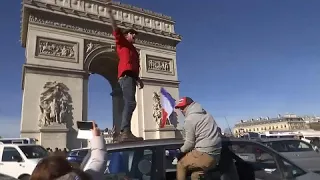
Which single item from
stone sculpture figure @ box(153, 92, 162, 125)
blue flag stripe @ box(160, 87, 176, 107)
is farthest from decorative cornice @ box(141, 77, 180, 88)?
stone sculpture figure @ box(153, 92, 162, 125)

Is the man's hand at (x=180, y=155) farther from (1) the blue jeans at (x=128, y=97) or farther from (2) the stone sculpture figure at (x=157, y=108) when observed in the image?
(2) the stone sculpture figure at (x=157, y=108)

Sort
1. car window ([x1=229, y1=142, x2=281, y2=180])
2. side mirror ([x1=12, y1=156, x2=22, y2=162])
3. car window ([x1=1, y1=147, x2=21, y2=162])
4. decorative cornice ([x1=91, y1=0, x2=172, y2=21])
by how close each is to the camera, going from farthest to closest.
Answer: decorative cornice ([x1=91, y1=0, x2=172, y2=21]) < car window ([x1=1, y1=147, x2=21, y2=162]) < side mirror ([x1=12, y1=156, x2=22, y2=162]) < car window ([x1=229, y1=142, x2=281, y2=180])

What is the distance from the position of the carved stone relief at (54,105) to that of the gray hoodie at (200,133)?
45.4 ft

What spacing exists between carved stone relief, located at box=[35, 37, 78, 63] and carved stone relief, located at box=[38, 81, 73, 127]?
1.71 m

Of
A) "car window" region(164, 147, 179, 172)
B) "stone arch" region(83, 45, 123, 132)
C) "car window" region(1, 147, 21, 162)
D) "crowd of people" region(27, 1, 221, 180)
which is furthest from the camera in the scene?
"stone arch" region(83, 45, 123, 132)

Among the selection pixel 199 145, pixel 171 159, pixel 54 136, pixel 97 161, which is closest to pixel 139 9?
pixel 54 136

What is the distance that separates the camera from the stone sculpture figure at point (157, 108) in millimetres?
19719

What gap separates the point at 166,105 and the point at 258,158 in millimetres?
15848

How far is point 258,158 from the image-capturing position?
3689 mm

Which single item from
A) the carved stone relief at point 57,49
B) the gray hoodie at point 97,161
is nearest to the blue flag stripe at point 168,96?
the carved stone relief at point 57,49

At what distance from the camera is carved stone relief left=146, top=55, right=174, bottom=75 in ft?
68.1

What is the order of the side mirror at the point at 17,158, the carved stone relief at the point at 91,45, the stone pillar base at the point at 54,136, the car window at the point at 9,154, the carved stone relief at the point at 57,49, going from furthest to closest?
the carved stone relief at the point at 91,45, the carved stone relief at the point at 57,49, the stone pillar base at the point at 54,136, the car window at the point at 9,154, the side mirror at the point at 17,158

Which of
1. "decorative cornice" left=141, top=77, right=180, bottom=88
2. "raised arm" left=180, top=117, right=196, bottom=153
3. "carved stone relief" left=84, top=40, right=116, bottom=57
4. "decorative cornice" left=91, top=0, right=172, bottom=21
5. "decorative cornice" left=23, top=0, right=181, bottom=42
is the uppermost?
"decorative cornice" left=91, top=0, right=172, bottom=21

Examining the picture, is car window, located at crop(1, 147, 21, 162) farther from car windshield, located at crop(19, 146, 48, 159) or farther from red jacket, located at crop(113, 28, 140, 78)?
red jacket, located at crop(113, 28, 140, 78)
